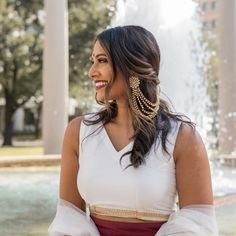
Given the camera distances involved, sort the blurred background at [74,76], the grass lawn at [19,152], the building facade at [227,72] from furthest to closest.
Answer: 1. the grass lawn at [19,152]
2. the building facade at [227,72]
3. the blurred background at [74,76]

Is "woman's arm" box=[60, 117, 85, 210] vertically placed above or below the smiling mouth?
below

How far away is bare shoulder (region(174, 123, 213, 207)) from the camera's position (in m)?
2.39

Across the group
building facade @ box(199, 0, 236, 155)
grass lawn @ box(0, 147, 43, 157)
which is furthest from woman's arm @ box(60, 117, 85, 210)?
grass lawn @ box(0, 147, 43, 157)

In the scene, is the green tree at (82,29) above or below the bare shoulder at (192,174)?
above

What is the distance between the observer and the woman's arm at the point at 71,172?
101 inches

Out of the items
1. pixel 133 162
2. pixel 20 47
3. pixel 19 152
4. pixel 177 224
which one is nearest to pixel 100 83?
pixel 133 162

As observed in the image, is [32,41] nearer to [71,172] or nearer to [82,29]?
[82,29]

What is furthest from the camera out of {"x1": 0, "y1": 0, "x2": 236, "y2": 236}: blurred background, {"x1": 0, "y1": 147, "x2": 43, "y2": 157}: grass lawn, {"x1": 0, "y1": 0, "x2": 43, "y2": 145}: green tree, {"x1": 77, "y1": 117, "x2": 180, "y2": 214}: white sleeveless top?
{"x1": 0, "y1": 0, "x2": 43, "y2": 145}: green tree

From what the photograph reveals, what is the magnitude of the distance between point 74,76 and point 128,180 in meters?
34.3

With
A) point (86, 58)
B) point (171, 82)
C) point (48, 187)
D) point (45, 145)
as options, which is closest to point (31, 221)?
point (48, 187)

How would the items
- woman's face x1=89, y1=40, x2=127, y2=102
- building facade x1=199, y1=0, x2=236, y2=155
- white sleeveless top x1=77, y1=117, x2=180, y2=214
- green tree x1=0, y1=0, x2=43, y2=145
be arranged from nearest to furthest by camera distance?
white sleeveless top x1=77, y1=117, x2=180, y2=214
woman's face x1=89, y1=40, x2=127, y2=102
building facade x1=199, y1=0, x2=236, y2=155
green tree x1=0, y1=0, x2=43, y2=145

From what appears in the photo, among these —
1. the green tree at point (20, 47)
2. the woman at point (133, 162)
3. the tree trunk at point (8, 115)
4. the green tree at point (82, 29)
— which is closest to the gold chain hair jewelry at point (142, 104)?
the woman at point (133, 162)

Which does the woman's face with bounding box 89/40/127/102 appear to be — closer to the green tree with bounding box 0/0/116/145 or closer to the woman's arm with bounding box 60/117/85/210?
the woman's arm with bounding box 60/117/85/210

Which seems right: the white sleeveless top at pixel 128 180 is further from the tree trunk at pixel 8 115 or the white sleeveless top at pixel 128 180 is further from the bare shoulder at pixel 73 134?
the tree trunk at pixel 8 115
